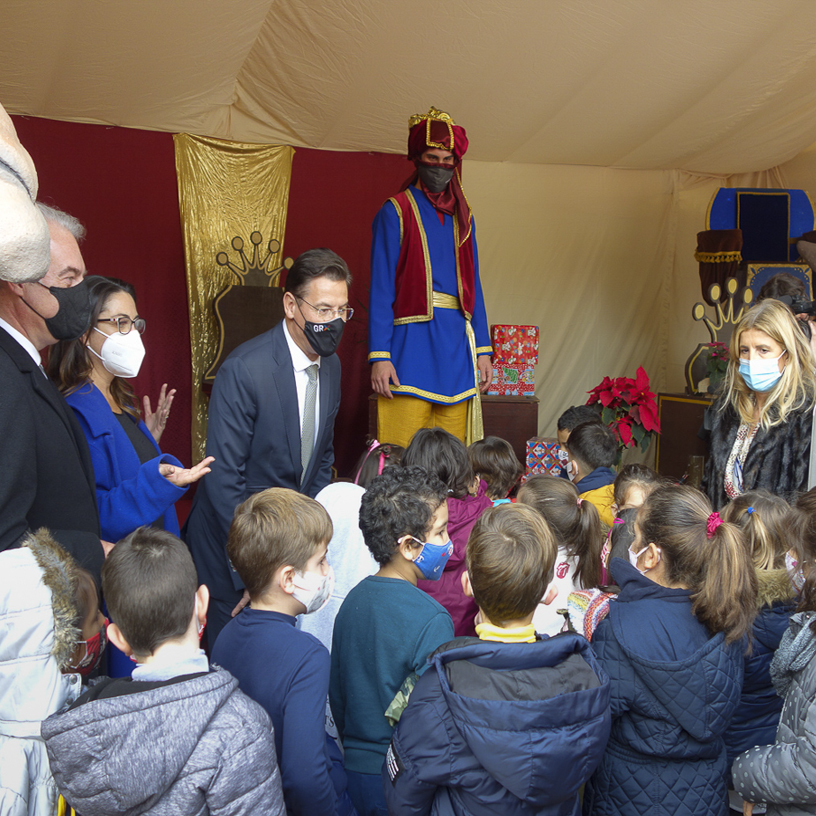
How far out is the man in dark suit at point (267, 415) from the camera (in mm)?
2020

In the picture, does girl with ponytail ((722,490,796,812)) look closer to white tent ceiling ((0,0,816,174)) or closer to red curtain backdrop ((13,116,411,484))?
white tent ceiling ((0,0,816,174))

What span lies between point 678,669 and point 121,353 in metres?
1.47

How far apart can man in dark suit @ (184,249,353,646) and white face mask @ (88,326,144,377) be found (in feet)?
0.70

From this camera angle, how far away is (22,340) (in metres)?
1.37

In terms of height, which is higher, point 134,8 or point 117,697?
point 134,8

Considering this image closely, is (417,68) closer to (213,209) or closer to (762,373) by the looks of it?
(213,209)

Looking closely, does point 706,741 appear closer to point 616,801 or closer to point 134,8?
point 616,801

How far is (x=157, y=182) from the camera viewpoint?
4.11 metres

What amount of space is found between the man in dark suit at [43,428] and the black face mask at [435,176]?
191 cm

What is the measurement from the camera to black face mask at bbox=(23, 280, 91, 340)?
1.44 meters

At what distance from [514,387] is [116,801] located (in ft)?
10.7

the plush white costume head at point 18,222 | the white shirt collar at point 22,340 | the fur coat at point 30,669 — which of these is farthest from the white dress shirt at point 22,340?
the fur coat at point 30,669

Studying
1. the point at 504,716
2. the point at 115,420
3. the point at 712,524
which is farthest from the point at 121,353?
the point at 712,524

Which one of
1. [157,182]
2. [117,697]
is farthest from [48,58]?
[117,697]
